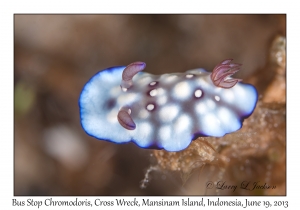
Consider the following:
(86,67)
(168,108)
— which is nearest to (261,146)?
(168,108)

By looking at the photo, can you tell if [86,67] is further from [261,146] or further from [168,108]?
[261,146]

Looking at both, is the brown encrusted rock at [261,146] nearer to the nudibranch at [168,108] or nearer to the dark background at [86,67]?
the dark background at [86,67]

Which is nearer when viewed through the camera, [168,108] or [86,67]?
[168,108]

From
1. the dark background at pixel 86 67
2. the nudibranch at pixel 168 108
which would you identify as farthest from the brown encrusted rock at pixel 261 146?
the nudibranch at pixel 168 108

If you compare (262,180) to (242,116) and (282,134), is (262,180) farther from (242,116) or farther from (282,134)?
(242,116)

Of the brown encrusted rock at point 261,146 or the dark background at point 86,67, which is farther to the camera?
the dark background at point 86,67

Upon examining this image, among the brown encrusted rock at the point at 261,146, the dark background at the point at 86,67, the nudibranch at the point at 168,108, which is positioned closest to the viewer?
the nudibranch at the point at 168,108

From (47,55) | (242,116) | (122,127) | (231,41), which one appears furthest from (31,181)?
(231,41)

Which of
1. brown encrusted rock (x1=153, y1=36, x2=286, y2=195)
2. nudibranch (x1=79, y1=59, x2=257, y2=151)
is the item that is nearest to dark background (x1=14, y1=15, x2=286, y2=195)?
brown encrusted rock (x1=153, y1=36, x2=286, y2=195)
